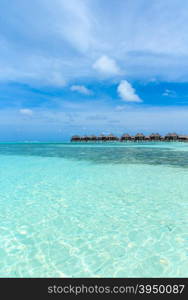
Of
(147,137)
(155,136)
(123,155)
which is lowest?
(123,155)

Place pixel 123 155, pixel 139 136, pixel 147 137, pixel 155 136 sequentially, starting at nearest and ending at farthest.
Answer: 1. pixel 123 155
2. pixel 155 136
3. pixel 139 136
4. pixel 147 137

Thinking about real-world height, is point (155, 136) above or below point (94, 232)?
above

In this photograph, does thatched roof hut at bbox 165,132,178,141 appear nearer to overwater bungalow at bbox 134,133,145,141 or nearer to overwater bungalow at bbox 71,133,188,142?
overwater bungalow at bbox 71,133,188,142

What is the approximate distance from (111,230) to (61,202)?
190cm

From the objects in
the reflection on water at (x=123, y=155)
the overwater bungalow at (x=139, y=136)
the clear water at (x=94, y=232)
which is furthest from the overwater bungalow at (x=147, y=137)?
the clear water at (x=94, y=232)

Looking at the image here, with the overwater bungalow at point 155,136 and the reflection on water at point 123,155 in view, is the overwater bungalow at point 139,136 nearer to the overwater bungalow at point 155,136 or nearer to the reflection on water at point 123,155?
the overwater bungalow at point 155,136

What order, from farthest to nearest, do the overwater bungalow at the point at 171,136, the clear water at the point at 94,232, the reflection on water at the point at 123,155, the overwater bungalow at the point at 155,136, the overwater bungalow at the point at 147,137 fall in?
the overwater bungalow at the point at 155,136 < the overwater bungalow at the point at 147,137 < the overwater bungalow at the point at 171,136 < the reflection on water at the point at 123,155 < the clear water at the point at 94,232

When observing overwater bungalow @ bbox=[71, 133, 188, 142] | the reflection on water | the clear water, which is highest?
overwater bungalow @ bbox=[71, 133, 188, 142]

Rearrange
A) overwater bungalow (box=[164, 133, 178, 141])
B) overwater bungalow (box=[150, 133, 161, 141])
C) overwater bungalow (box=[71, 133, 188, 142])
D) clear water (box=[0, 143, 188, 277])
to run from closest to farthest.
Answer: clear water (box=[0, 143, 188, 277])
overwater bungalow (box=[164, 133, 178, 141])
overwater bungalow (box=[71, 133, 188, 142])
overwater bungalow (box=[150, 133, 161, 141])

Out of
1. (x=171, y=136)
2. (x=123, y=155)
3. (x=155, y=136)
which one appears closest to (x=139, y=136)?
(x=155, y=136)

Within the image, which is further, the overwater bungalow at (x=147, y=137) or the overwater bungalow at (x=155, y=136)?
the overwater bungalow at (x=155, y=136)

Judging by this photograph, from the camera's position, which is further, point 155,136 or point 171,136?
point 155,136

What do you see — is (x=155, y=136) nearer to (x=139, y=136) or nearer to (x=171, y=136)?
(x=171, y=136)

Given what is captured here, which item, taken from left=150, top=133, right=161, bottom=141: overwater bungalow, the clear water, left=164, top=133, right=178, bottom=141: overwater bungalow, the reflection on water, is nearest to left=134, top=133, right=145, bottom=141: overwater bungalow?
left=150, top=133, right=161, bottom=141: overwater bungalow
